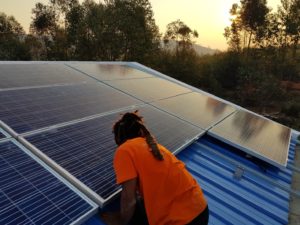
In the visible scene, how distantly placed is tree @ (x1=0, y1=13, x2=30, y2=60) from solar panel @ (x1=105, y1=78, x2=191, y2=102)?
29.2 metres

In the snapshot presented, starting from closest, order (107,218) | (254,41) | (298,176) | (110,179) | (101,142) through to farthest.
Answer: (107,218) → (110,179) → (101,142) → (298,176) → (254,41)

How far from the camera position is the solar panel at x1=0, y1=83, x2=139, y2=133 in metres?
5.22

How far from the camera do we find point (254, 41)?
148ft

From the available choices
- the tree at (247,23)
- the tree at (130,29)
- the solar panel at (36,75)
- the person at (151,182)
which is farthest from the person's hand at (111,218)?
the tree at (247,23)

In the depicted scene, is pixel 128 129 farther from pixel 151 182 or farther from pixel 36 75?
pixel 36 75

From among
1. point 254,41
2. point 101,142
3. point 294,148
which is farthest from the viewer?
point 254,41

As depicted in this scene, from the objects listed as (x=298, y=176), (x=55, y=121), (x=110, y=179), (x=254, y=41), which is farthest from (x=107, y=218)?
(x=254, y=41)

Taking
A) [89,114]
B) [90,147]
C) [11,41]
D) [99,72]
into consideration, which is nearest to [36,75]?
[99,72]

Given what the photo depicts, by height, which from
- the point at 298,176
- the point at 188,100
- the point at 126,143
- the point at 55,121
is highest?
the point at 126,143

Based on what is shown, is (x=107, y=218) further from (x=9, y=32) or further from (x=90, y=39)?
(x=9, y=32)

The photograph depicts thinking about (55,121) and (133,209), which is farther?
(55,121)

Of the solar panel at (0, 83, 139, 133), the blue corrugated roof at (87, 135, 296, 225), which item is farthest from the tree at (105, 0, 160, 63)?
the blue corrugated roof at (87, 135, 296, 225)

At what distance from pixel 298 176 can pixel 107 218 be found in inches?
247

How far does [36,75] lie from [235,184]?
557 cm
